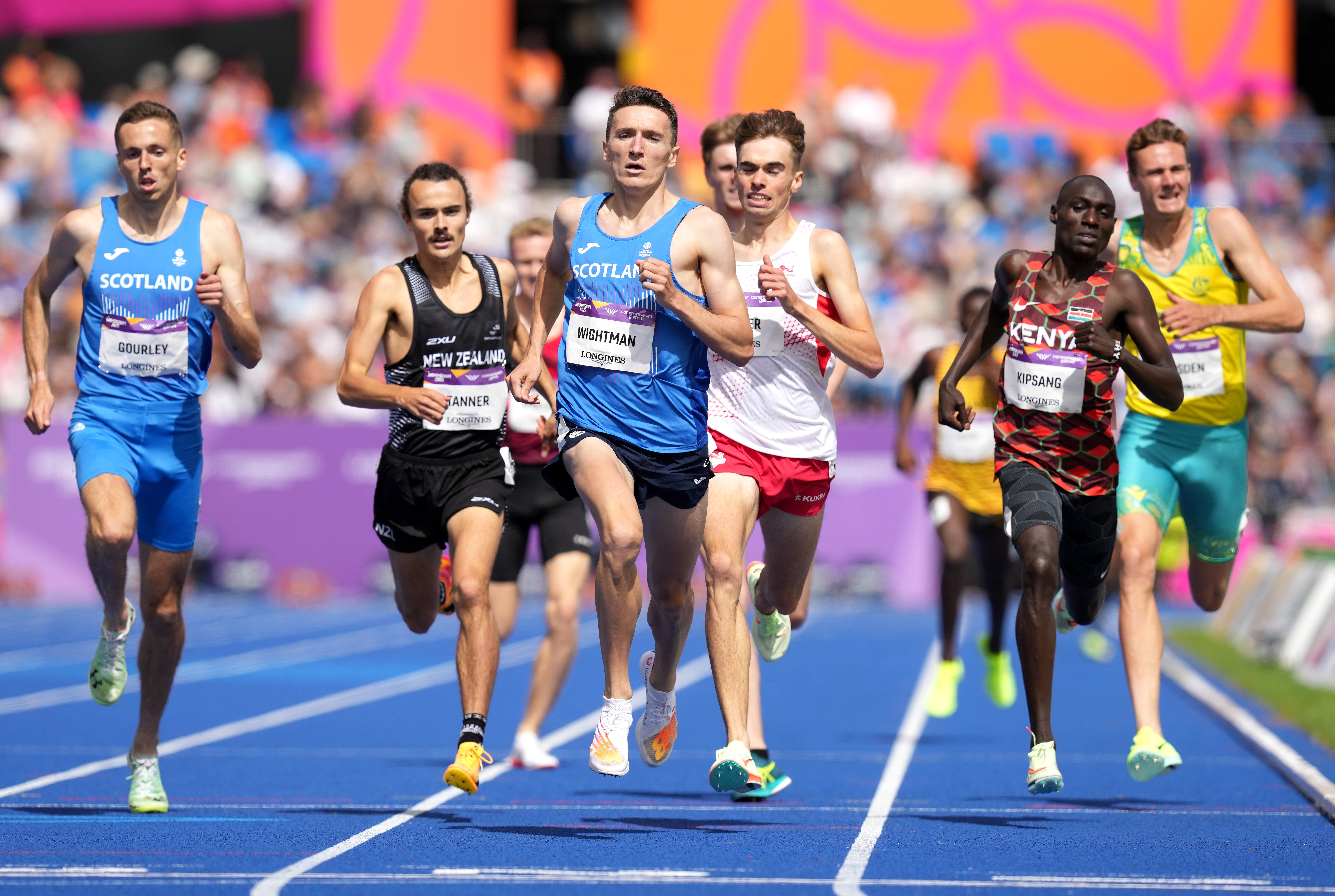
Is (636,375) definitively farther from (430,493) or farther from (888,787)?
(888,787)

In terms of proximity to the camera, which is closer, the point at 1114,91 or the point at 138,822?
the point at 138,822

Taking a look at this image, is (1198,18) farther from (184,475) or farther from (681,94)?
(184,475)

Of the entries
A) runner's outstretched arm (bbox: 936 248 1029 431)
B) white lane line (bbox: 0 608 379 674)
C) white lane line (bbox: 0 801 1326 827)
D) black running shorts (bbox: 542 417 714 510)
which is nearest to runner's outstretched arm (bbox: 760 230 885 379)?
runner's outstretched arm (bbox: 936 248 1029 431)

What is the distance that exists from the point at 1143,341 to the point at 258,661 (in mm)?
9825

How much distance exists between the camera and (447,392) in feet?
25.5

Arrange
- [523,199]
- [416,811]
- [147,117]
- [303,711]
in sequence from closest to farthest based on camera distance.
→ [416,811] < [147,117] < [303,711] < [523,199]

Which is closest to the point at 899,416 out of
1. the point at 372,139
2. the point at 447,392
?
the point at 447,392

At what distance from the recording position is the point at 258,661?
50.4 feet

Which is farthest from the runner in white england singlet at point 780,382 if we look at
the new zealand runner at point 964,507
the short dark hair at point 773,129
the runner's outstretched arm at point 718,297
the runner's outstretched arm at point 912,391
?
the runner's outstretched arm at point 912,391

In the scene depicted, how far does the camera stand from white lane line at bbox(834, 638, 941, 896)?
5.95 m

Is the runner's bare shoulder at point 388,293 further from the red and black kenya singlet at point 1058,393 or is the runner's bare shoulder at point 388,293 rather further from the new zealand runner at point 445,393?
the red and black kenya singlet at point 1058,393

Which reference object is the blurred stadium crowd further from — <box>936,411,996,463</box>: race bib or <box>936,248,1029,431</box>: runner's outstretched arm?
<box>936,248,1029,431</box>: runner's outstretched arm

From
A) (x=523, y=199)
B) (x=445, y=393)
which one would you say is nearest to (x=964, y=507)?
(x=445, y=393)

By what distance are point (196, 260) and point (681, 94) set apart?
20594mm
